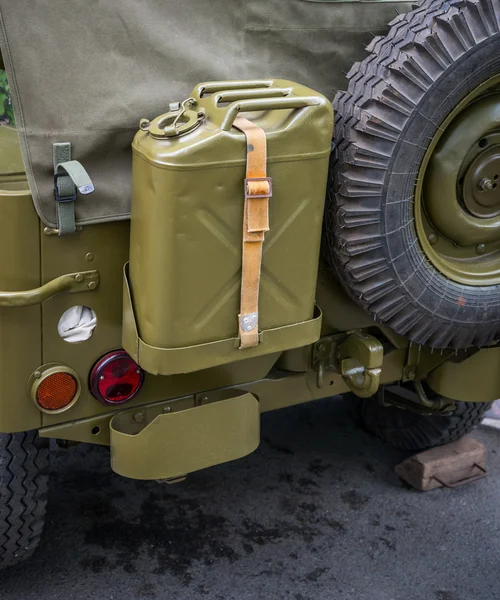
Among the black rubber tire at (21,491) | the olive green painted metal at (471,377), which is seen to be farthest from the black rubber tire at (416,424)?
the black rubber tire at (21,491)

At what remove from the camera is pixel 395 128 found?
2.26m

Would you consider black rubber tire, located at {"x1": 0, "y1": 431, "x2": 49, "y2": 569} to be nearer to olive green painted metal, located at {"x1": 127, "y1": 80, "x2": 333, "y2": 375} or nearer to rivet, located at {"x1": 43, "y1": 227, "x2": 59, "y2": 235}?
olive green painted metal, located at {"x1": 127, "y1": 80, "x2": 333, "y2": 375}

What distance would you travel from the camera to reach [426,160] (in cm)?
241

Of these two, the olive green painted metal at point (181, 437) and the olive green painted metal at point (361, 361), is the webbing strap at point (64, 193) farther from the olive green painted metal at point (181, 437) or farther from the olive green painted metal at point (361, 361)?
the olive green painted metal at point (361, 361)

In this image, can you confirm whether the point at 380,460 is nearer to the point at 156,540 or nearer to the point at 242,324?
the point at 156,540

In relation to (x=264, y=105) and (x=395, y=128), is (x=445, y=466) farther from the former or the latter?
(x=264, y=105)

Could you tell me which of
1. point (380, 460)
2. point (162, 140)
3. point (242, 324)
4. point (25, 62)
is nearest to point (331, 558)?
point (380, 460)

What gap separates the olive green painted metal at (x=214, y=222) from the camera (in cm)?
204

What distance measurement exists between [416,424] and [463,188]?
1300 mm

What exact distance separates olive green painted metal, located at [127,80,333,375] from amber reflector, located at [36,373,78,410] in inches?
7.7

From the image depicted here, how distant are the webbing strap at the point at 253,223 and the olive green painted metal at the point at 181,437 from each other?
31 cm

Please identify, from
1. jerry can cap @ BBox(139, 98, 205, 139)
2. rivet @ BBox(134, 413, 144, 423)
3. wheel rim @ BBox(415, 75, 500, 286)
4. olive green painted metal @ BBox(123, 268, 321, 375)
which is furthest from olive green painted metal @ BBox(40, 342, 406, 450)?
jerry can cap @ BBox(139, 98, 205, 139)

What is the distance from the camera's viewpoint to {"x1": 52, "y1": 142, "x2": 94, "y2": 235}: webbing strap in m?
2.09

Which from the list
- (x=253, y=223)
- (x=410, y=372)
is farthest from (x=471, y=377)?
(x=253, y=223)
